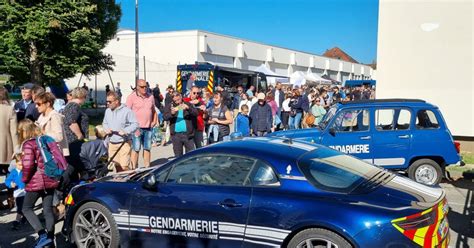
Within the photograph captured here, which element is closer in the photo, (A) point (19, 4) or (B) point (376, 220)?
(B) point (376, 220)

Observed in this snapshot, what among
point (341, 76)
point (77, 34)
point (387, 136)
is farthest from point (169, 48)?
point (341, 76)

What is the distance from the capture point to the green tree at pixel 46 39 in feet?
56.1

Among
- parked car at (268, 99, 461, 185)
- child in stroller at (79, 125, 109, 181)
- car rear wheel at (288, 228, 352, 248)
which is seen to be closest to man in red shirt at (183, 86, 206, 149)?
parked car at (268, 99, 461, 185)

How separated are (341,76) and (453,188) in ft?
247

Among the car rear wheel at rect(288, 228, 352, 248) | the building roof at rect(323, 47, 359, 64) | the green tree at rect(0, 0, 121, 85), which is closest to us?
the car rear wheel at rect(288, 228, 352, 248)

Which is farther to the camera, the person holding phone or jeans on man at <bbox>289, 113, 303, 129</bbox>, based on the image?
jeans on man at <bbox>289, 113, 303, 129</bbox>

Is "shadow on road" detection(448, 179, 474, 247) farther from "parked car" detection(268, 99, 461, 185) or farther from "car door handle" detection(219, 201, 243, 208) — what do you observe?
"car door handle" detection(219, 201, 243, 208)

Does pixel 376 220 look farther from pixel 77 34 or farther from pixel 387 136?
pixel 77 34

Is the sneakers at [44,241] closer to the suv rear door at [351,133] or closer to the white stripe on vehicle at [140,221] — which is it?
the white stripe on vehicle at [140,221]

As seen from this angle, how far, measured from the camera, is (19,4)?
17.1m

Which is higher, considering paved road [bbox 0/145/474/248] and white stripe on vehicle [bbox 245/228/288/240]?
white stripe on vehicle [bbox 245/228/288/240]

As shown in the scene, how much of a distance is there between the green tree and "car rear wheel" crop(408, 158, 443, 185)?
14248 millimetres

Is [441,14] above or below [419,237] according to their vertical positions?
above

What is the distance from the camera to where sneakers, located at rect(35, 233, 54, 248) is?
494cm
